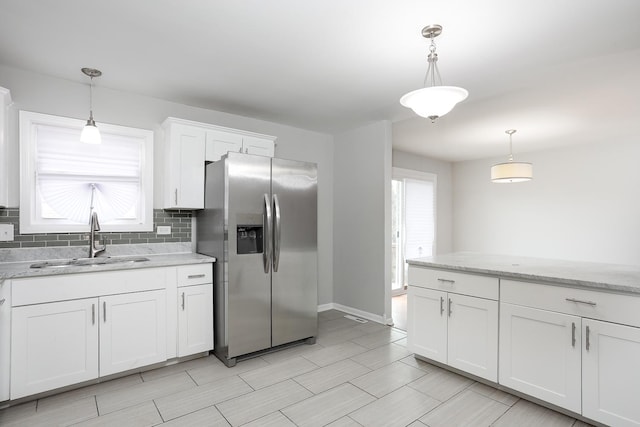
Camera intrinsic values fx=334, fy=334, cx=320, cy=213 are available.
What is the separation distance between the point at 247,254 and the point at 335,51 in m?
1.78

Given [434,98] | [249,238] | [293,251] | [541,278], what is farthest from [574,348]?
[249,238]

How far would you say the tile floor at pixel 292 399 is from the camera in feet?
6.72

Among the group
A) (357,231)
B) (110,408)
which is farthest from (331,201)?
(110,408)

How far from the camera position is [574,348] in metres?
2.00

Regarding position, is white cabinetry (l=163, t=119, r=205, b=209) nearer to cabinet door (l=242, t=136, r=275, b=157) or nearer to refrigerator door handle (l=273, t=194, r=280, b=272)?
cabinet door (l=242, t=136, r=275, b=157)

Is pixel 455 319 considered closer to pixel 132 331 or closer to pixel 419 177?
pixel 132 331

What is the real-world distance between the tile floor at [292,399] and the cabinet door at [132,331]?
0.48 feet

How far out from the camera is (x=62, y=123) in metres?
2.81

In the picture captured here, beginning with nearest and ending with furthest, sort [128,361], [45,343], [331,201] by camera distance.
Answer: [45,343] < [128,361] < [331,201]

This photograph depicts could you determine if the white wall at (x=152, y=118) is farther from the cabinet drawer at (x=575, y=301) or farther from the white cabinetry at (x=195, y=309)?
the cabinet drawer at (x=575, y=301)

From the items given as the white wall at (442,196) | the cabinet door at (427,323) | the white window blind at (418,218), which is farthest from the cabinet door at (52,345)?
the white wall at (442,196)

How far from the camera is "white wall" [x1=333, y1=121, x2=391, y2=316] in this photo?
3996mm

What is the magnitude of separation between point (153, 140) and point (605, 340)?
149 inches

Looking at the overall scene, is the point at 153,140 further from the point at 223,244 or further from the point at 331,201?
the point at 331,201
